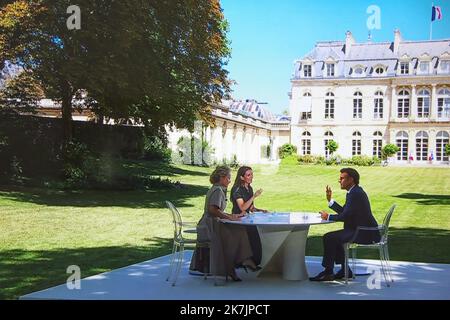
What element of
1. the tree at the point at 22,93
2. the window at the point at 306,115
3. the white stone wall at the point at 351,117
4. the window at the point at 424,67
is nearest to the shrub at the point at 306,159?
the white stone wall at the point at 351,117

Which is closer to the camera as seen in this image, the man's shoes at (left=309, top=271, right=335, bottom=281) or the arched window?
the man's shoes at (left=309, top=271, right=335, bottom=281)

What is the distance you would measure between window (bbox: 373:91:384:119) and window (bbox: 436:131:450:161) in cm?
122

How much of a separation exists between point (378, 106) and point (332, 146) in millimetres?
1223

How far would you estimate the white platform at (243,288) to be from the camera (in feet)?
16.6

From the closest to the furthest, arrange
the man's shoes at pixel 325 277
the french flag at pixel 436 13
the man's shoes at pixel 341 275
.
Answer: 1. the man's shoes at pixel 325 277
2. the man's shoes at pixel 341 275
3. the french flag at pixel 436 13

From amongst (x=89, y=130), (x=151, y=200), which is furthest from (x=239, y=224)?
(x=89, y=130)

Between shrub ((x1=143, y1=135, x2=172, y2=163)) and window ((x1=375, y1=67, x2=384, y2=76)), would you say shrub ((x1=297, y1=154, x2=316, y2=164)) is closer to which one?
window ((x1=375, y1=67, x2=384, y2=76))

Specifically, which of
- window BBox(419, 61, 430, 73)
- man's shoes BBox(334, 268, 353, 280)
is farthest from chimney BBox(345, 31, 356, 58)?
man's shoes BBox(334, 268, 353, 280)

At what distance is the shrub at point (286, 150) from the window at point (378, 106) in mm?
1773

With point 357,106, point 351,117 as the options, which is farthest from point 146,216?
point 357,106

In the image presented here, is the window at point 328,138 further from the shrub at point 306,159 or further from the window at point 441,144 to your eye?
the window at point 441,144

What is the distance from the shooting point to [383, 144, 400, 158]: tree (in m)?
10.8

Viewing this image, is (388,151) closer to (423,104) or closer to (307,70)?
(423,104)
